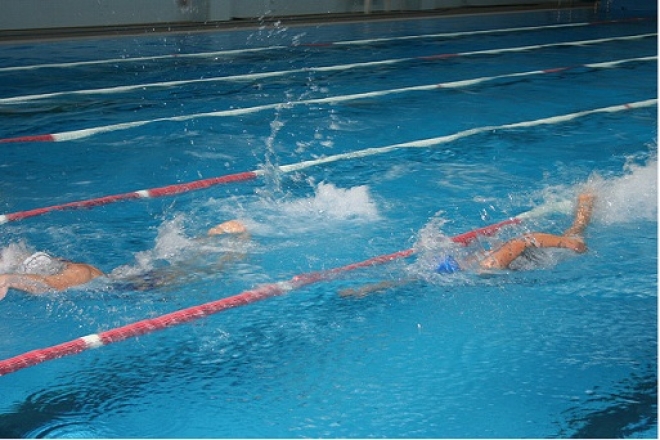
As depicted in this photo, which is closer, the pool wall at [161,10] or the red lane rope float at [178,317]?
the red lane rope float at [178,317]

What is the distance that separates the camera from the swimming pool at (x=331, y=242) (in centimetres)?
264

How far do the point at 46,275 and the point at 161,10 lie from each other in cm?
807

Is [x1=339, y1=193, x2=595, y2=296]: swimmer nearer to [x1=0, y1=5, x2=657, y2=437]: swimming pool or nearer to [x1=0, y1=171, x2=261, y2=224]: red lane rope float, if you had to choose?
[x1=0, y1=5, x2=657, y2=437]: swimming pool

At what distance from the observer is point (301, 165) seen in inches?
204

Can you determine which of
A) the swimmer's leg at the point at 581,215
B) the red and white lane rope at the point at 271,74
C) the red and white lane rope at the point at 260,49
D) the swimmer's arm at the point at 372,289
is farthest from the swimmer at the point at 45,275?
the red and white lane rope at the point at 260,49

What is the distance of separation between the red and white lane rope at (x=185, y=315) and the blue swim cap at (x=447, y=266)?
0.19m

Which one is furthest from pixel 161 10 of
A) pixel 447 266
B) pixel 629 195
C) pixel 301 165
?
pixel 447 266

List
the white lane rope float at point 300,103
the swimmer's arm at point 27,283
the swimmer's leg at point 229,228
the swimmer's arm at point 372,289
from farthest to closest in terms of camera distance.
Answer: the white lane rope float at point 300,103 → the swimmer's leg at point 229,228 → the swimmer's arm at point 372,289 → the swimmer's arm at point 27,283

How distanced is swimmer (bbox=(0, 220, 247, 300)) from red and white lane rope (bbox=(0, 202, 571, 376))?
0.41 m

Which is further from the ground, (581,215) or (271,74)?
(271,74)

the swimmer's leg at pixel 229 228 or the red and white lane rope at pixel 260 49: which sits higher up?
the red and white lane rope at pixel 260 49

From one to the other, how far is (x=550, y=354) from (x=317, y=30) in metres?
8.39

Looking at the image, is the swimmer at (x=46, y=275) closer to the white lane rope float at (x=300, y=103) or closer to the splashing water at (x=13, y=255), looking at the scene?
the splashing water at (x=13, y=255)

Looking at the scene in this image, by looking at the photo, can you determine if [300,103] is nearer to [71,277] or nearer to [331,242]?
[331,242]
